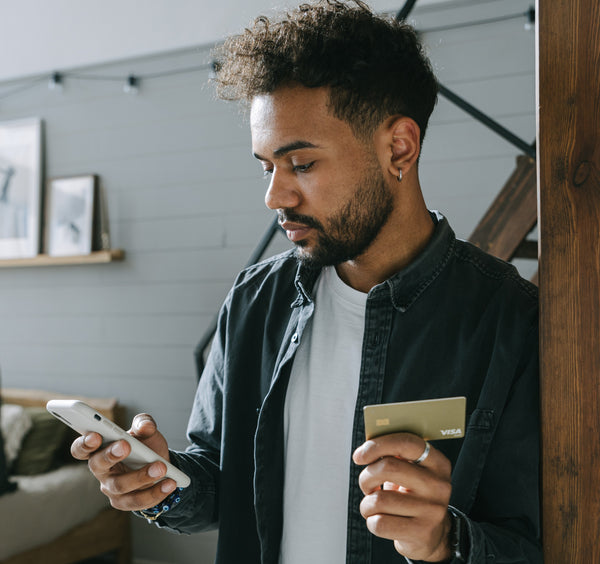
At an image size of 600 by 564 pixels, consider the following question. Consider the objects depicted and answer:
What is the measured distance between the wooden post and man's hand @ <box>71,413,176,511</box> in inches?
23.2

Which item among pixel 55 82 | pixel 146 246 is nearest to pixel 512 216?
pixel 146 246

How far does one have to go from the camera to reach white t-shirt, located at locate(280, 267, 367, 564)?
110 centimetres

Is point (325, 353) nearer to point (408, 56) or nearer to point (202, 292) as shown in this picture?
point (408, 56)

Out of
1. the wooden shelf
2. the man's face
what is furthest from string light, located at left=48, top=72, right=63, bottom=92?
the man's face

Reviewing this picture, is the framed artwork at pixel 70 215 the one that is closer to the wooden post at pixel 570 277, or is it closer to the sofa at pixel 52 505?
the sofa at pixel 52 505

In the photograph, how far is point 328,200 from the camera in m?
1.08

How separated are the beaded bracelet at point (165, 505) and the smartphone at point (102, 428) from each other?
0.21 feet

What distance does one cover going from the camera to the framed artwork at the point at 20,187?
11.9 feet

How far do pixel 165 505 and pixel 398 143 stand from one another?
73cm

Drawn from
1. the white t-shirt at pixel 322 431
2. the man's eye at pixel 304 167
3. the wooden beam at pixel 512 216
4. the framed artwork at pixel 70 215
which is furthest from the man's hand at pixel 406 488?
the framed artwork at pixel 70 215

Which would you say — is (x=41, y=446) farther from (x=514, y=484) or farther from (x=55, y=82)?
(x=514, y=484)

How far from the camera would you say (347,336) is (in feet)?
3.78

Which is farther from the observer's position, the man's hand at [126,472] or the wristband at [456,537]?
the man's hand at [126,472]

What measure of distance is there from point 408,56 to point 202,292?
2.27 metres
